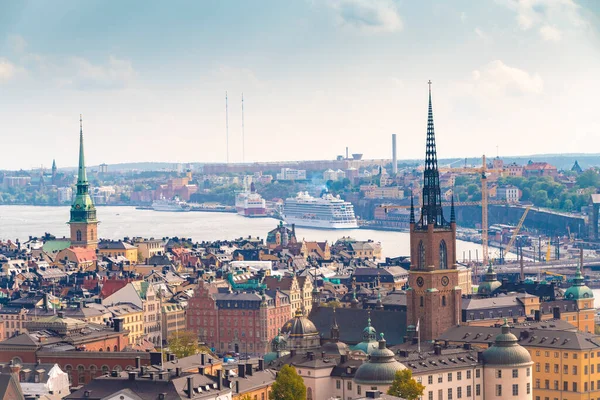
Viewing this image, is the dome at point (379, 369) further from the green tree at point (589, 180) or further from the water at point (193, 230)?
the green tree at point (589, 180)

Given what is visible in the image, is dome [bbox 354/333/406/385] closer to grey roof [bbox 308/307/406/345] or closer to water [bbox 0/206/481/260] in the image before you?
grey roof [bbox 308/307/406/345]

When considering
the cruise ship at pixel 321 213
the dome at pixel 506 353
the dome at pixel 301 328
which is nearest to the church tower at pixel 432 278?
the dome at pixel 301 328

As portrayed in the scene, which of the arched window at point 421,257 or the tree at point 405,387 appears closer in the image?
the tree at point 405,387

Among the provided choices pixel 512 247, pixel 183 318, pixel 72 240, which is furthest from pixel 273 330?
pixel 512 247

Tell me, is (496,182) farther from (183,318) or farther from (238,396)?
(238,396)

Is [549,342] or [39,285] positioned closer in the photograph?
[549,342]

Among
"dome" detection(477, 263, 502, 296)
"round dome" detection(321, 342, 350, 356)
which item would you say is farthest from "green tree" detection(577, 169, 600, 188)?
"round dome" detection(321, 342, 350, 356)
